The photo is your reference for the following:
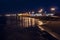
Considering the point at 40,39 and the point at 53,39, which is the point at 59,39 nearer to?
the point at 53,39

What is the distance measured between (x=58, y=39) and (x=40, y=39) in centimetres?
257

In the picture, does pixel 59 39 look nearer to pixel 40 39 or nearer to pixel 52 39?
pixel 52 39

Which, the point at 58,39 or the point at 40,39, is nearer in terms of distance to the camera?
the point at 58,39

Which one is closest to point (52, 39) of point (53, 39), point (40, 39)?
point (53, 39)

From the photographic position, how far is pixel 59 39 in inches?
745

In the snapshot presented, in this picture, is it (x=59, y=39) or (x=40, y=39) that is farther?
(x=40, y=39)

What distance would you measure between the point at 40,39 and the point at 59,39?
2.68 metres

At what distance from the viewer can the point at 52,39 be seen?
1981 centimetres

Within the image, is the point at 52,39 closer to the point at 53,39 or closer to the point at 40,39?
the point at 53,39

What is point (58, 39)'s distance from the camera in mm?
18984

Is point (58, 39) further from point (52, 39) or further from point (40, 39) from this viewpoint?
point (40, 39)

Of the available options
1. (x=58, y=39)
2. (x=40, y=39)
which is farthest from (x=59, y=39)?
(x=40, y=39)

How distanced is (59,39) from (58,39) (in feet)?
0.37
